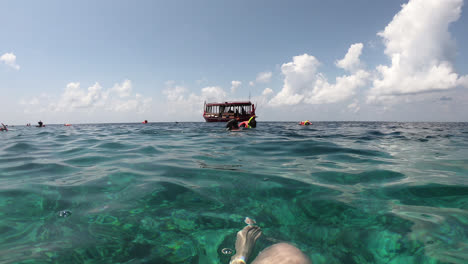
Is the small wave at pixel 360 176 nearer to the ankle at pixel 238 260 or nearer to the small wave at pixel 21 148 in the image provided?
the ankle at pixel 238 260

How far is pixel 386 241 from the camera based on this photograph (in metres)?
2.08

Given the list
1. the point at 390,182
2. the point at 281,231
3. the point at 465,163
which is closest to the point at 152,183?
the point at 281,231

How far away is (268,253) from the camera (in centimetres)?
187

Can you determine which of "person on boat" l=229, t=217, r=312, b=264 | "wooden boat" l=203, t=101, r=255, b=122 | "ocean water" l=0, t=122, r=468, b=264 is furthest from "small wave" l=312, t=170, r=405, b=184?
"wooden boat" l=203, t=101, r=255, b=122

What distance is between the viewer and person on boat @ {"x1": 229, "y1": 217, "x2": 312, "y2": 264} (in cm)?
176

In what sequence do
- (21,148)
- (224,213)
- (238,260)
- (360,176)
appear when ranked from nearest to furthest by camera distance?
(238,260) → (224,213) → (360,176) → (21,148)

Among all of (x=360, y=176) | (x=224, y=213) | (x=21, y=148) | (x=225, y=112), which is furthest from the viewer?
(x=225, y=112)

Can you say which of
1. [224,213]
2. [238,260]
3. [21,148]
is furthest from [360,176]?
[21,148]

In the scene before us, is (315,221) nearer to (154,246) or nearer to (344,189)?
(344,189)

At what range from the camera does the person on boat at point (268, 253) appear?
5.76ft

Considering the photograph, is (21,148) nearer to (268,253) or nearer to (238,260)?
(238,260)

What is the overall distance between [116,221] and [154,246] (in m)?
0.73

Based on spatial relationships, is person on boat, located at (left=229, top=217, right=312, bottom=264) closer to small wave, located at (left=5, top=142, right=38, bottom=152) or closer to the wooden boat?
small wave, located at (left=5, top=142, right=38, bottom=152)

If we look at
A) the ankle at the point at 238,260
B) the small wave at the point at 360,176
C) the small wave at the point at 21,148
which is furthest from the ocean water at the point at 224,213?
the small wave at the point at 21,148
